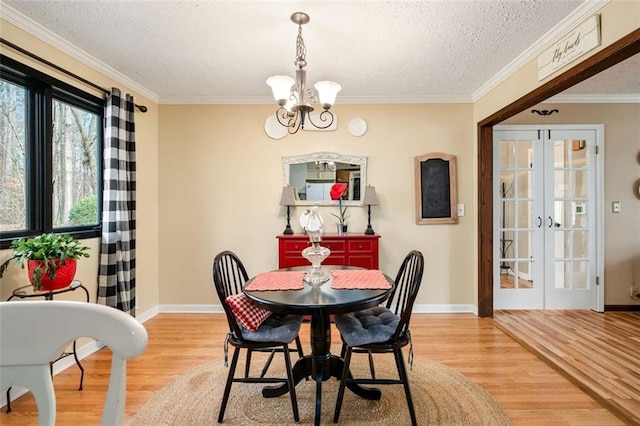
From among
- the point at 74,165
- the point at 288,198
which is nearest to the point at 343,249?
the point at 288,198

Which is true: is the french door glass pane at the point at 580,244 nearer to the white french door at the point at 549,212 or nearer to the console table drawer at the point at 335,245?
the white french door at the point at 549,212

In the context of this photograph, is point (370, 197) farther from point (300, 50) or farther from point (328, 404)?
point (328, 404)

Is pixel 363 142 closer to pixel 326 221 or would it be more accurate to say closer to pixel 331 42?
pixel 326 221

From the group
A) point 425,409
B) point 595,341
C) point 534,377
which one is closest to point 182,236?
point 425,409

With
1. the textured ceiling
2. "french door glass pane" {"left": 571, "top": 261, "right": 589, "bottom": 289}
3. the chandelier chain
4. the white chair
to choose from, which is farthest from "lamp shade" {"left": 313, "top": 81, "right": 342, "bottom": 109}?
"french door glass pane" {"left": 571, "top": 261, "right": 589, "bottom": 289}

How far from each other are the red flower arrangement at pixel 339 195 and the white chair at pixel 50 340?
2.82 m

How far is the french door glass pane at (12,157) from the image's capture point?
2.13 metres

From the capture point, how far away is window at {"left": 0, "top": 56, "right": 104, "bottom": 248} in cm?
216

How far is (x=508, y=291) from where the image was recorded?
3.71 m

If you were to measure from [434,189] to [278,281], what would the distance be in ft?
7.75

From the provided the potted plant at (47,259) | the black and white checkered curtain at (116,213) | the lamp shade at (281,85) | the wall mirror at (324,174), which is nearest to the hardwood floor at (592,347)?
the wall mirror at (324,174)

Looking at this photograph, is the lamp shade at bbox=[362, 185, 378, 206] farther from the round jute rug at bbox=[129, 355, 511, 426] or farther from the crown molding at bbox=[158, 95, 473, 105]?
the round jute rug at bbox=[129, 355, 511, 426]

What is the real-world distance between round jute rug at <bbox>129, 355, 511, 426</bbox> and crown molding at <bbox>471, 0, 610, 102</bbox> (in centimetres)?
243

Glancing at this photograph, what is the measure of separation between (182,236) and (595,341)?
4149 millimetres
